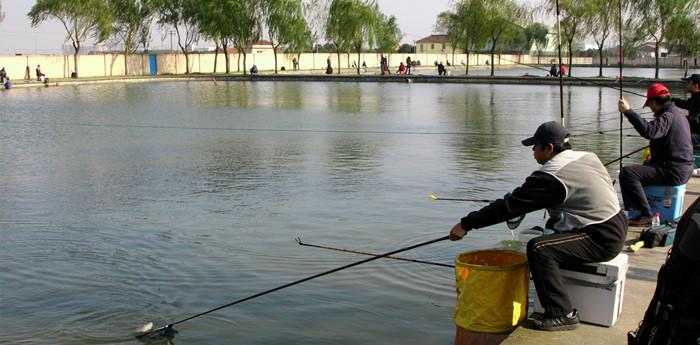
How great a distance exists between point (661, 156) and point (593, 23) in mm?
54441

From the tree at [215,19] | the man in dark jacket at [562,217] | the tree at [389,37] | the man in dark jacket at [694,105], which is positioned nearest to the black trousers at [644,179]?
the man in dark jacket at [694,105]

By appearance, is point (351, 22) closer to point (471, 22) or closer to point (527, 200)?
point (471, 22)

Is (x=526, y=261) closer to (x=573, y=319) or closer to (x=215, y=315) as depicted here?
(x=573, y=319)

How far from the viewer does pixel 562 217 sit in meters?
5.06

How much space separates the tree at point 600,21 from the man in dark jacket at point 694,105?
156 feet

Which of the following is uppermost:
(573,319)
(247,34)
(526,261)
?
(247,34)

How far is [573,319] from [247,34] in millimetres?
67013

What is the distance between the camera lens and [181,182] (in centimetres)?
1308

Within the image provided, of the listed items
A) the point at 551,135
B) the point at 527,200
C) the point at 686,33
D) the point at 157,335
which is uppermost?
the point at 686,33

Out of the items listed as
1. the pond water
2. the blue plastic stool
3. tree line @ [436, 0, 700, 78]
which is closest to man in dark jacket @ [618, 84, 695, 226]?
the blue plastic stool

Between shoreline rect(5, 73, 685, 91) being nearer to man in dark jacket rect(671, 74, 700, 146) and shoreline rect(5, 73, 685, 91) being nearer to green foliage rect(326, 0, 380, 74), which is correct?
green foliage rect(326, 0, 380, 74)

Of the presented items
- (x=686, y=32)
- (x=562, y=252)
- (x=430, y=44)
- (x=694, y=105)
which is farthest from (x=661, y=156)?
(x=430, y=44)

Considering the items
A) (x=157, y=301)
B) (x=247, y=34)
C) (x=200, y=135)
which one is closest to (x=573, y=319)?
(x=157, y=301)

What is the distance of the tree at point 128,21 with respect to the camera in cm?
6872
